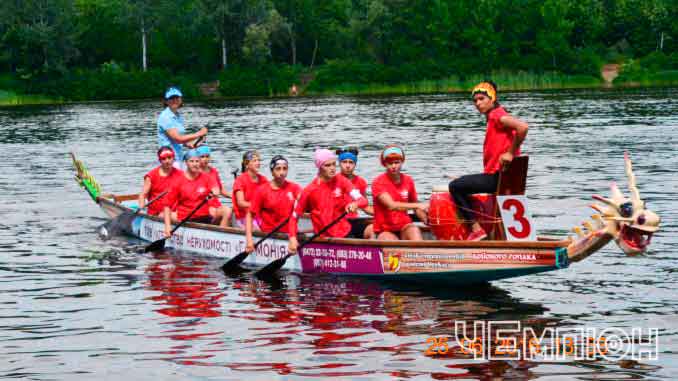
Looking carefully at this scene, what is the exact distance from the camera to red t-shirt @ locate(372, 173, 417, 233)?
13336 mm

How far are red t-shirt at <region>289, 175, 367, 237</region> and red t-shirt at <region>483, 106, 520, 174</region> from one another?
2023 millimetres

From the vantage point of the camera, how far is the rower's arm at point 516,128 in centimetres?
1173

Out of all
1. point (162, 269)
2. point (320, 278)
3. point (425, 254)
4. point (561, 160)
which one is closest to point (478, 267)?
point (425, 254)

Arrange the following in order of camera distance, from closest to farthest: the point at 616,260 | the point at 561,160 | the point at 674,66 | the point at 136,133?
the point at 616,260 < the point at 561,160 < the point at 136,133 < the point at 674,66

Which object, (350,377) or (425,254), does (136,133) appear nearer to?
(425,254)

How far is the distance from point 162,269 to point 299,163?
Answer: 1570 cm

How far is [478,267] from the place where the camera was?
12.3 m

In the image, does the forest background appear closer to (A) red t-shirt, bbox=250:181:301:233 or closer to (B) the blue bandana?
(A) red t-shirt, bbox=250:181:301:233

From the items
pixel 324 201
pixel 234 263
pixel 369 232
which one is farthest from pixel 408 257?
pixel 234 263

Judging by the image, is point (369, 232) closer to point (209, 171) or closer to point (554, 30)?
point (209, 171)

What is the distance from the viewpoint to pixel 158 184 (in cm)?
1762

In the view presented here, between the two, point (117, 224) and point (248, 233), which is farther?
point (117, 224)

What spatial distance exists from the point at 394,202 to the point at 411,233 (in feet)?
1.58

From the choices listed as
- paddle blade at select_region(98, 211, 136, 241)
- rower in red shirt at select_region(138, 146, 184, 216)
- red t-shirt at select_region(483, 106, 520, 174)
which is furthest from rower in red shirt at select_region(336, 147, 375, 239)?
paddle blade at select_region(98, 211, 136, 241)
